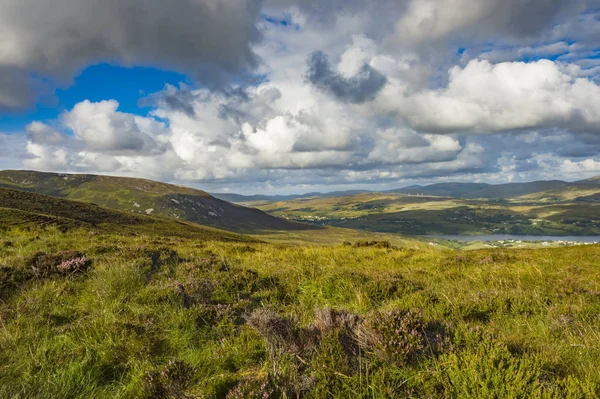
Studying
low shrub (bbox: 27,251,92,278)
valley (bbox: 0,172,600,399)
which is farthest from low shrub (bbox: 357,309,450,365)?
low shrub (bbox: 27,251,92,278)

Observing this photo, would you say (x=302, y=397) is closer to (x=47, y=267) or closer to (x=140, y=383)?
(x=140, y=383)

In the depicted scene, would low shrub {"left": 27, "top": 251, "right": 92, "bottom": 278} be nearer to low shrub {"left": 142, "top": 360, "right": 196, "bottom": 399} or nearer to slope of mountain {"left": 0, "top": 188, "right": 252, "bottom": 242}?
low shrub {"left": 142, "top": 360, "right": 196, "bottom": 399}

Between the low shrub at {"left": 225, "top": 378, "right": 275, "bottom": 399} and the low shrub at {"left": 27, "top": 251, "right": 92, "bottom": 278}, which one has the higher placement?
the low shrub at {"left": 27, "top": 251, "right": 92, "bottom": 278}

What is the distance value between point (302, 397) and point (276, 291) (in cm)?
475

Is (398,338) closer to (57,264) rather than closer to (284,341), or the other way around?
(284,341)

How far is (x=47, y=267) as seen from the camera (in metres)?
8.86

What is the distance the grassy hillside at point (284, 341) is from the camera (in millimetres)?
3375

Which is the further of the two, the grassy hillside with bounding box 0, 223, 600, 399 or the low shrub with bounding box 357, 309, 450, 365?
the low shrub with bounding box 357, 309, 450, 365

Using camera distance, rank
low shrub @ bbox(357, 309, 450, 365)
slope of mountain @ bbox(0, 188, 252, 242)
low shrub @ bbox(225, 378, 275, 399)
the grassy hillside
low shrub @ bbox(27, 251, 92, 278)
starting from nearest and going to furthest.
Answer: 1. low shrub @ bbox(225, 378, 275, 399)
2. the grassy hillside
3. low shrub @ bbox(357, 309, 450, 365)
4. low shrub @ bbox(27, 251, 92, 278)
5. slope of mountain @ bbox(0, 188, 252, 242)

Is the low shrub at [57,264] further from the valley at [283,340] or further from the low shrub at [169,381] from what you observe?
the low shrub at [169,381]

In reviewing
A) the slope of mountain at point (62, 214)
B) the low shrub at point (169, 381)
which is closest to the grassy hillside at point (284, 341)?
the low shrub at point (169, 381)

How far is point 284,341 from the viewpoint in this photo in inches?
170

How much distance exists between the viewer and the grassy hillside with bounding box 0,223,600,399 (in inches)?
133

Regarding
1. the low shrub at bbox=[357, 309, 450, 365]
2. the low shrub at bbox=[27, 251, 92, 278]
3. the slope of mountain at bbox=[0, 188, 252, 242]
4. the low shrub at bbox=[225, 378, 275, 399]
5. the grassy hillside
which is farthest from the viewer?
the slope of mountain at bbox=[0, 188, 252, 242]
